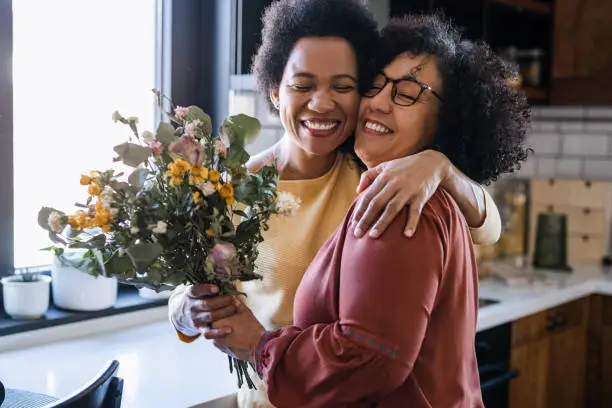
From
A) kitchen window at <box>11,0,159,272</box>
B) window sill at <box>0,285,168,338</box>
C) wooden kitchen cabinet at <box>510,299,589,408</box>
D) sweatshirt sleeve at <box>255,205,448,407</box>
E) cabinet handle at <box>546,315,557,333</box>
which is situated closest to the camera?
sweatshirt sleeve at <box>255,205,448,407</box>

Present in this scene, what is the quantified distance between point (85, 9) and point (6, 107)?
0.35 m

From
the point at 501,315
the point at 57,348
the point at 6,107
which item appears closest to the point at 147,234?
the point at 57,348

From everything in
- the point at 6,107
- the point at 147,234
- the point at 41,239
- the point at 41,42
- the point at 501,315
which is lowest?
the point at 501,315

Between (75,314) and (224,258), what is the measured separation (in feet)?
2.87

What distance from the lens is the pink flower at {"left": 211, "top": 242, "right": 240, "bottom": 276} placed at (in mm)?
1145

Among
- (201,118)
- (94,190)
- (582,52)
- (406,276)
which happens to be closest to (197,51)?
(201,118)

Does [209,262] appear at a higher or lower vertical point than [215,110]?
lower

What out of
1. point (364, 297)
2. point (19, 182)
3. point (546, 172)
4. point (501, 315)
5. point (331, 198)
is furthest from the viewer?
point (546, 172)

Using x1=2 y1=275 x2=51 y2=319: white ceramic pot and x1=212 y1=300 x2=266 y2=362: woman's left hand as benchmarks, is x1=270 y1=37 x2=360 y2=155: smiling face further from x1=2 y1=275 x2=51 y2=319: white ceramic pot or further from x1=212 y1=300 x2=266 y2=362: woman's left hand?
x1=2 y1=275 x2=51 y2=319: white ceramic pot

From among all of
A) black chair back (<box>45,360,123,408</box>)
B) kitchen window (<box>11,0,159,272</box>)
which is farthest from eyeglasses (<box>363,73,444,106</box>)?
kitchen window (<box>11,0,159,272</box>)

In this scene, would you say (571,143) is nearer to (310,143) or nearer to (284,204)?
(310,143)

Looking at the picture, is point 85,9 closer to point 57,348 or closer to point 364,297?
point 57,348

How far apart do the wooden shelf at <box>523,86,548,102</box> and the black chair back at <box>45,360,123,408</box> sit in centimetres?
218

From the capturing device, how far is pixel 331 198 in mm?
1485
